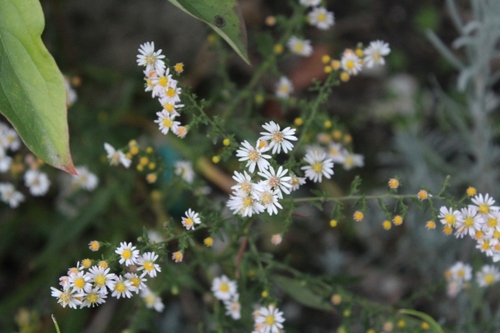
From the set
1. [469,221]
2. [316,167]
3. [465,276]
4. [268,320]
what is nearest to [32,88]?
[316,167]

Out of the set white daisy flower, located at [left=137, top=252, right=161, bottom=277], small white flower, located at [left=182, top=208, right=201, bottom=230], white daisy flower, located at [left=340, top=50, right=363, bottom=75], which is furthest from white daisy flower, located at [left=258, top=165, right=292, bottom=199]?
white daisy flower, located at [left=340, top=50, right=363, bottom=75]

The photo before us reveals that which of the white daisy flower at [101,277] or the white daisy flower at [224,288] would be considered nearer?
the white daisy flower at [101,277]

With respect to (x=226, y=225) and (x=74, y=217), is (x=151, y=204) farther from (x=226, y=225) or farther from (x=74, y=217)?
(x=226, y=225)

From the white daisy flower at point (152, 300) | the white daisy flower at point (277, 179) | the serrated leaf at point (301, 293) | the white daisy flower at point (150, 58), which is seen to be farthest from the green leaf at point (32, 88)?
the serrated leaf at point (301, 293)

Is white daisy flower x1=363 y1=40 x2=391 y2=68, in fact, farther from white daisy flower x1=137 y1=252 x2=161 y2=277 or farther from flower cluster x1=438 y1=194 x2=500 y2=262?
white daisy flower x1=137 y1=252 x2=161 y2=277

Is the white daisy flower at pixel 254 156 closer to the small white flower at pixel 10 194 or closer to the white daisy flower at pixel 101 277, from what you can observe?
the white daisy flower at pixel 101 277

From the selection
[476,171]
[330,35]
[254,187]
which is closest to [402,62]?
[330,35]
